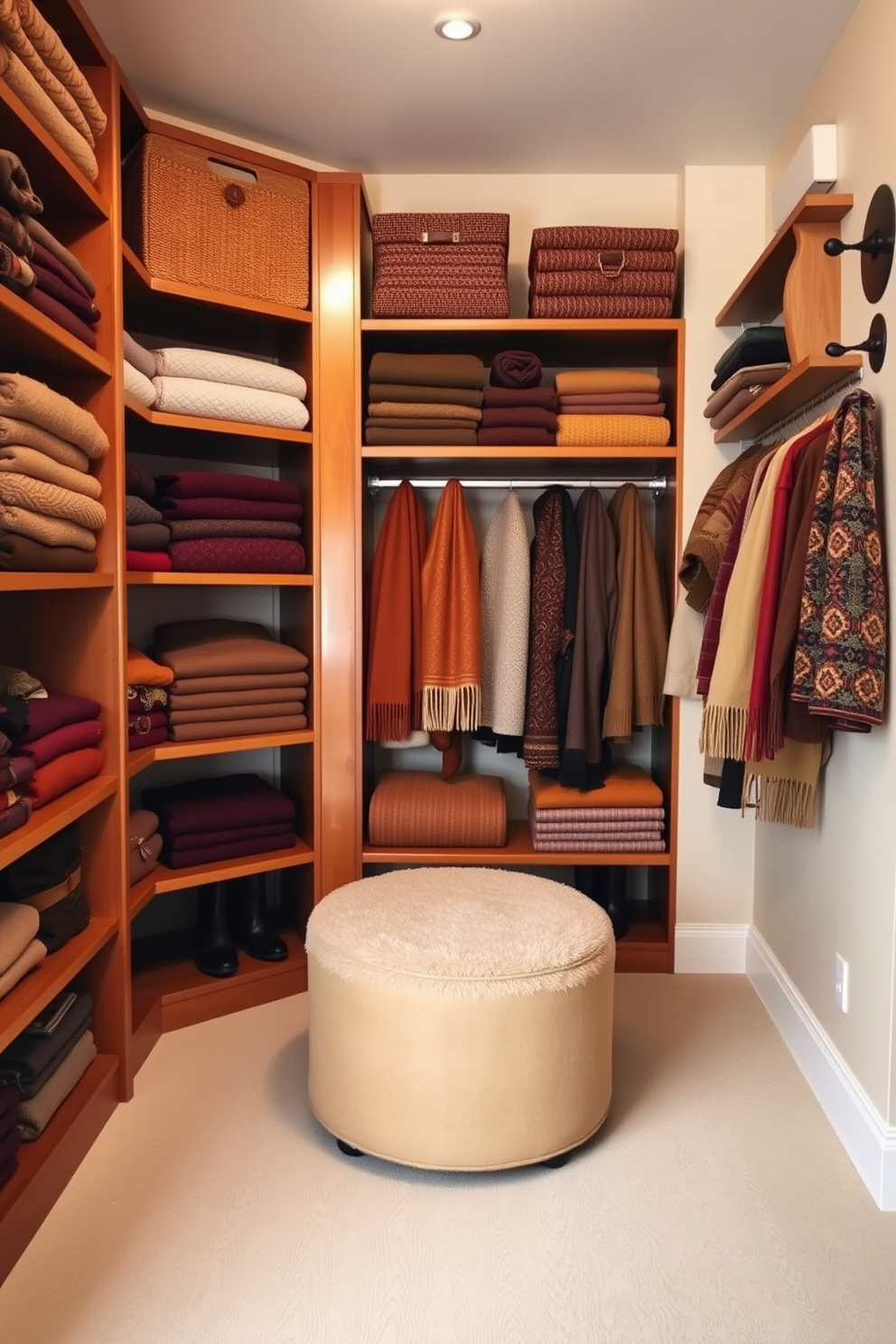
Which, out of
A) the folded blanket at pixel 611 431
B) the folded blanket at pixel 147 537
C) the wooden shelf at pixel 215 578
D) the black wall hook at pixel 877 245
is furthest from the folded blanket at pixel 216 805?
the black wall hook at pixel 877 245

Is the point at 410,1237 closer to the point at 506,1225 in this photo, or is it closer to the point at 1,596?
the point at 506,1225

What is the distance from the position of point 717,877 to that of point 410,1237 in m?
1.58

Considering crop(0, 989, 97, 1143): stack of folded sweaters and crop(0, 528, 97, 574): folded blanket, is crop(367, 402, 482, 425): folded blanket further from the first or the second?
crop(0, 989, 97, 1143): stack of folded sweaters

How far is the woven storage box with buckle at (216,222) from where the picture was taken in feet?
8.55

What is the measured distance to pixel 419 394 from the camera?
2932mm

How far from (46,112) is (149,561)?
3.40ft

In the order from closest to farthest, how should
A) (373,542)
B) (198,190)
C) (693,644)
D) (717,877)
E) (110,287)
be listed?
1. (110,287)
2. (198,190)
3. (693,644)
4. (717,877)
5. (373,542)

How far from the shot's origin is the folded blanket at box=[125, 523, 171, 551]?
2.55m

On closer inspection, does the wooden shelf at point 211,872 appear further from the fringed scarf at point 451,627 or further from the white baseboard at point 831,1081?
the white baseboard at point 831,1081

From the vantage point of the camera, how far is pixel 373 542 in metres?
3.32

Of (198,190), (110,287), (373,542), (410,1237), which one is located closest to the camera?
(410,1237)

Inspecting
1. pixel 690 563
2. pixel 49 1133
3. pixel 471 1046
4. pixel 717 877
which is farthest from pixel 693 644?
pixel 49 1133

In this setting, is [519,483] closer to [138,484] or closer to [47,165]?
[138,484]

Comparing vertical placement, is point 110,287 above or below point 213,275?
below
